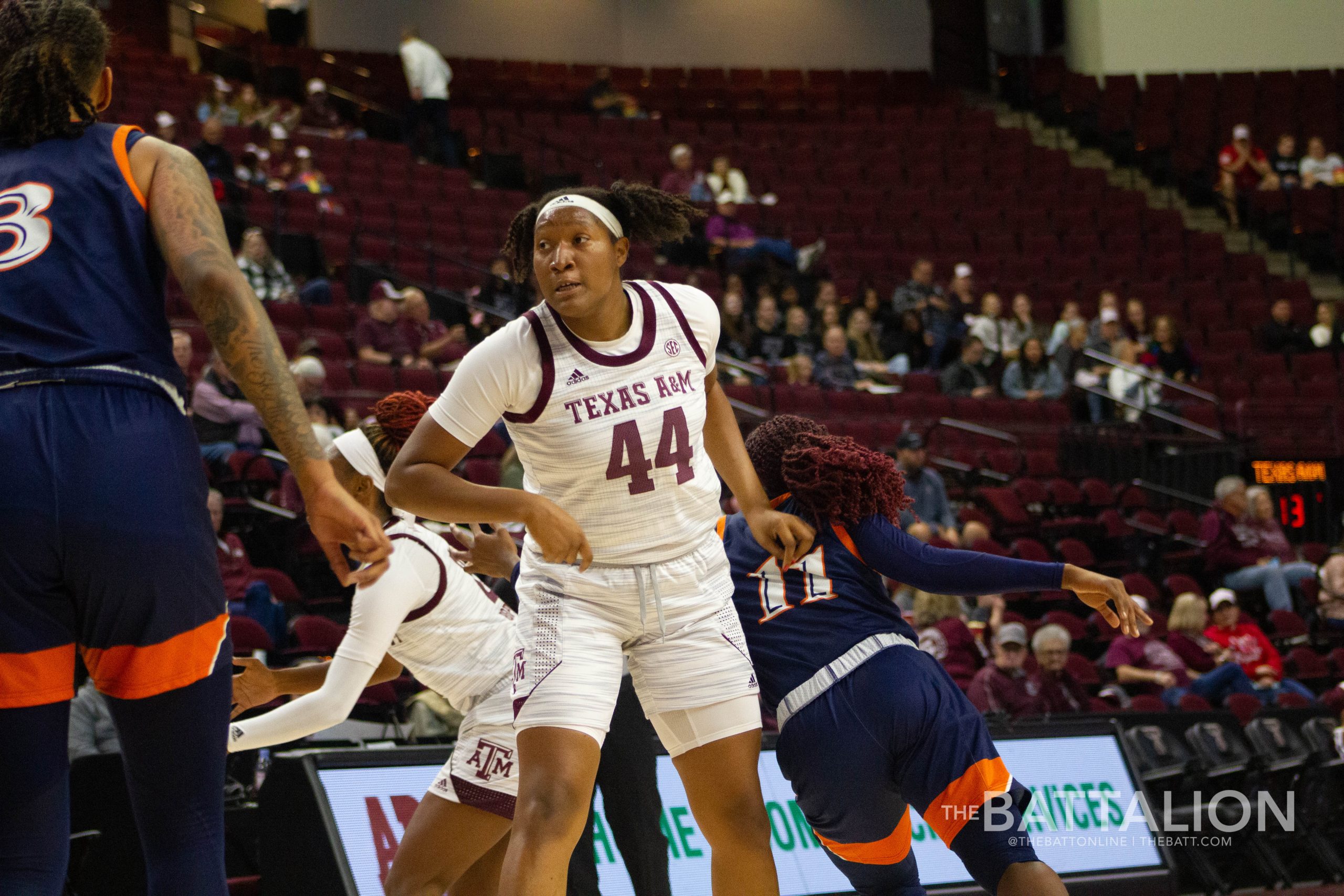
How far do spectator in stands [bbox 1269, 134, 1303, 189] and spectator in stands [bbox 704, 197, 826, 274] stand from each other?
7.05 m

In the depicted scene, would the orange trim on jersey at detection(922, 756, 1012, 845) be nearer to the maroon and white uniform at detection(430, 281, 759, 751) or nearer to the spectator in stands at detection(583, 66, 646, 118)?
the maroon and white uniform at detection(430, 281, 759, 751)

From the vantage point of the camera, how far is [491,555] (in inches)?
152

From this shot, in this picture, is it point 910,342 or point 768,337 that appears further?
point 910,342


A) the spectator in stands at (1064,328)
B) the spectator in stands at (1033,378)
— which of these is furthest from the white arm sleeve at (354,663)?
the spectator in stands at (1064,328)

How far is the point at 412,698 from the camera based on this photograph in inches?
252

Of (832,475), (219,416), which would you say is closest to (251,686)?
(832,475)

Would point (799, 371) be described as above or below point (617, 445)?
below

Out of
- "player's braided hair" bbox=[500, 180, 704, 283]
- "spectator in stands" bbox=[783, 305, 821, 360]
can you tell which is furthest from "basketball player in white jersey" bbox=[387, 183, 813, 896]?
"spectator in stands" bbox=[783, 305, 821, 360]

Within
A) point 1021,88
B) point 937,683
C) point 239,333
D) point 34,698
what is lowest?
point 937,683

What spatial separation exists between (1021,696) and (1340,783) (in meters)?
1.88

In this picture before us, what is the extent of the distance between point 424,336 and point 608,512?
8.64m

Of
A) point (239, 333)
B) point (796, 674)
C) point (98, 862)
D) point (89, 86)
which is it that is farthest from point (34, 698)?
point (98, 862)

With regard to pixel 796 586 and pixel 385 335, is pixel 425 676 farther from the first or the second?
pixel 385 335

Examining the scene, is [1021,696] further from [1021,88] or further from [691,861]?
[1021,88]
